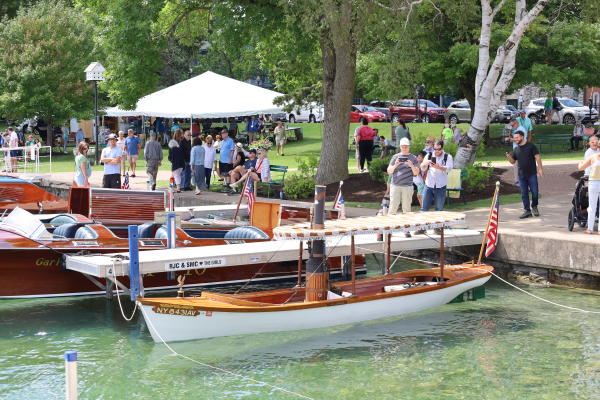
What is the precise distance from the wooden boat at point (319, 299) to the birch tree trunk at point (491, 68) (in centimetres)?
712

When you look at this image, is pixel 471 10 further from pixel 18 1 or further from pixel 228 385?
pixel 18 1

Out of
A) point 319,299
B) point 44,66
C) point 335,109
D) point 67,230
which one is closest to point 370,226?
point 319,299

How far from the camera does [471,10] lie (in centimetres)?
2261

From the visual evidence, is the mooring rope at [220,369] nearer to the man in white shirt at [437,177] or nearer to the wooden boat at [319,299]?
the wooden boat at [319,299]

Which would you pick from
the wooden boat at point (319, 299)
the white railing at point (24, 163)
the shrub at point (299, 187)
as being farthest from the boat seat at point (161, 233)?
the white railing at point (24, 163)

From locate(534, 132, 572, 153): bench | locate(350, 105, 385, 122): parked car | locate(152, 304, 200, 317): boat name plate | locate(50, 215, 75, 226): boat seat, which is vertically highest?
locate(350, 105, 385, 122): parked car

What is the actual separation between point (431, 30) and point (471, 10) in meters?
8.64

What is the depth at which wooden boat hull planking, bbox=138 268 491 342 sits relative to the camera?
12.5 metres

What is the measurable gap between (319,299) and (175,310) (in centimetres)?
230

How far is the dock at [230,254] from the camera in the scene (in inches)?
571

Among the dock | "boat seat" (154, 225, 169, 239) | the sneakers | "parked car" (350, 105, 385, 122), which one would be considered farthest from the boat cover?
"parked car" (350, 105, 385, 122)

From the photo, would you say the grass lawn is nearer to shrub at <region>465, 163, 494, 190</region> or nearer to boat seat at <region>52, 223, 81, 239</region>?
shrub at <region>465, 163, 494, 190</region>

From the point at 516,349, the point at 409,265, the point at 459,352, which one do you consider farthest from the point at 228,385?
the point at 409,265

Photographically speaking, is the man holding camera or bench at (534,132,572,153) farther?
bench at (534,132,572,153)
